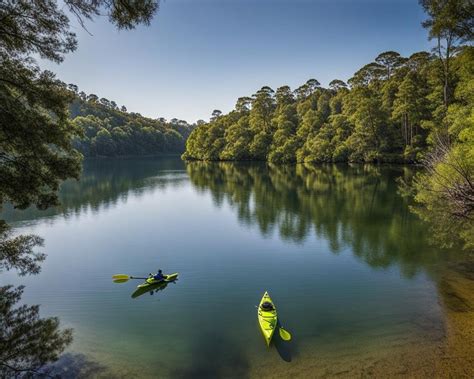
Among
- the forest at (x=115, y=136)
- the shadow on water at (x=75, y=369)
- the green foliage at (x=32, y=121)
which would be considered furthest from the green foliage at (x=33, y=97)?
the forest at (x=115, y=136)

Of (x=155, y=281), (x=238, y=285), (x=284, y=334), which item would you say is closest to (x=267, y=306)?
(x=284, y=334)

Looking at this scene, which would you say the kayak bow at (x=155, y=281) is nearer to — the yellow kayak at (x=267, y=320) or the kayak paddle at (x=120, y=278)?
the kayak paddle at (x=120, y=278)

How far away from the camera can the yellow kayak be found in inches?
415

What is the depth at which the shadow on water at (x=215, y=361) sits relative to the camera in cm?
912

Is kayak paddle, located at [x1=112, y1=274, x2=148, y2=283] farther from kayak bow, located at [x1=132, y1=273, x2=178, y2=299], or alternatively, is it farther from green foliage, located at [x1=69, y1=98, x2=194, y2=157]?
green foliage, located at [x1=69, y1=98, x2=194, y2=157]

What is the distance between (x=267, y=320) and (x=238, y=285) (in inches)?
172

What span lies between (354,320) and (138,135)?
14510 centimetres

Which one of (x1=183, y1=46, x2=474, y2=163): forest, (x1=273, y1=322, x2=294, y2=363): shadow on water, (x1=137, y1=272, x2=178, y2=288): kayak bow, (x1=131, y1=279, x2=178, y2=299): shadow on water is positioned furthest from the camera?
A: (x1=183, y1=46, x2=474, y2=163): forest

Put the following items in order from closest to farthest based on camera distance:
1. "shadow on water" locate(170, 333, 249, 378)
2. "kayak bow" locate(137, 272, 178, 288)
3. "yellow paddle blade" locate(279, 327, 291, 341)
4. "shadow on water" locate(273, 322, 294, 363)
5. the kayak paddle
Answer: "shadow on water" locate(170, 333, 249, 378) → "shadow on water" locate(273, 322, 294, 363) → "yellow paddle blade" locate(279, 327, 291, 341) → "kayak bow" locate(137, 272, 178, 288) → the kayak paddle

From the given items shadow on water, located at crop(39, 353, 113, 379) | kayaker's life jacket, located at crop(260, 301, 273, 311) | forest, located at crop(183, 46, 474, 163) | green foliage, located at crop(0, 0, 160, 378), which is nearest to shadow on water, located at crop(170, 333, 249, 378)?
kayaker's life jacket, located at crop(260, 301, 273, 311)

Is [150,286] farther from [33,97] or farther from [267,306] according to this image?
[33,97]

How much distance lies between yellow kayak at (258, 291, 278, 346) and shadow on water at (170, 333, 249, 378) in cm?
102

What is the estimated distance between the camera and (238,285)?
15.4 meters

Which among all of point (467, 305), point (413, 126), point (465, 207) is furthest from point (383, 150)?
point (467, 305)
